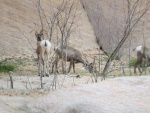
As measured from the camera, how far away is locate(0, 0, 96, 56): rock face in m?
21.8

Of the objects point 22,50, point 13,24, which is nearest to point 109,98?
point 22,50

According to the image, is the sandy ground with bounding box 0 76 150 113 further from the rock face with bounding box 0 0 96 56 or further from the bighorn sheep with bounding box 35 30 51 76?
the rock face with bounding box 0 0 96 56

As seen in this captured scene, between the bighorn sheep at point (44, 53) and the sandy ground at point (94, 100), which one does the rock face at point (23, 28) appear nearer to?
the bighorn sheep at point (44, 53)

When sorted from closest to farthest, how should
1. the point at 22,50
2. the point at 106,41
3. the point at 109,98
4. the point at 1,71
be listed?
1. the point at 109,98
2. the point at 1,71
3. the point at 22,50
4. the point at 106,41

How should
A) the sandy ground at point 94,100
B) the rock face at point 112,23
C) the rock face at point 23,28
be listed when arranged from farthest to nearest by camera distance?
the rock face at point 112,23
the rock face at point 23,28
the sandy ground at point 94,100

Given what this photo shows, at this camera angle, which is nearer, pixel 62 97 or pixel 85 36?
pixel 62 97

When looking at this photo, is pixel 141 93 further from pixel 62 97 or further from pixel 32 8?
pixel 32 8

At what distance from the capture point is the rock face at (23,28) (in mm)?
21797

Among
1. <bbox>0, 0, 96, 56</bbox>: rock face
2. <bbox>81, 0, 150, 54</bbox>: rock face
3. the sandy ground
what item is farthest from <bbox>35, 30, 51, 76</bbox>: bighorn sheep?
the sandy ground

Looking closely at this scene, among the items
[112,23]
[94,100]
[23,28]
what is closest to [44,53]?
[23,28]

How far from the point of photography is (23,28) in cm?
2288

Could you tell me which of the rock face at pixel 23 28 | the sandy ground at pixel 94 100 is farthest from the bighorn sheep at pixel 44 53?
the sandy ground at pixel 94 100

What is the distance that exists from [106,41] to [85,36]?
4.20 ft

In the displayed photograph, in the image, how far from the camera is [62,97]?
24.0 feet
